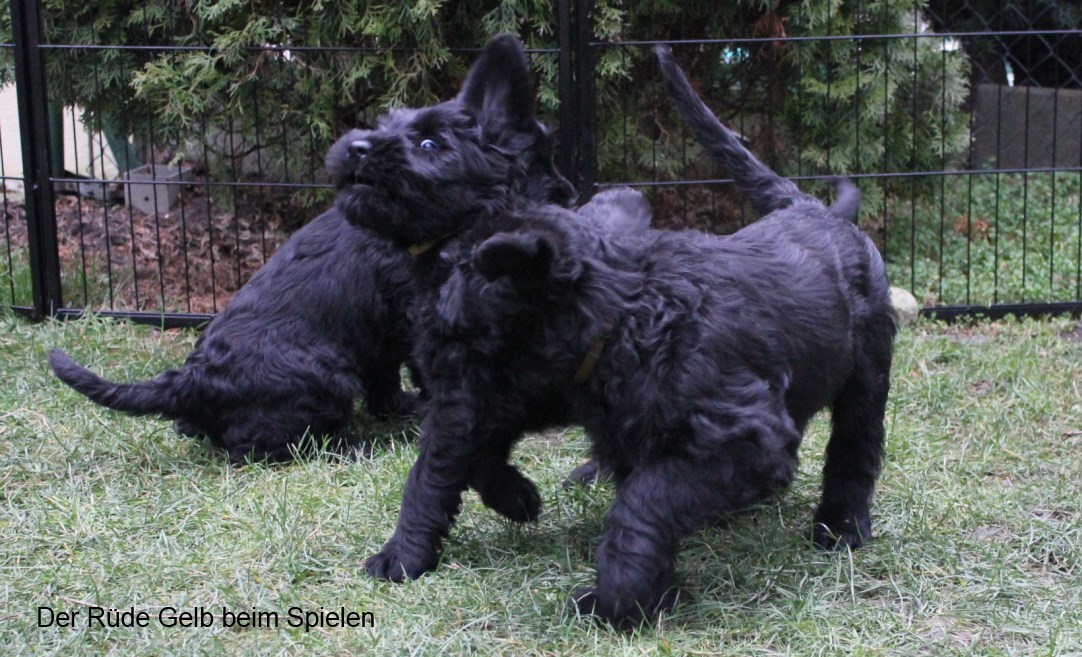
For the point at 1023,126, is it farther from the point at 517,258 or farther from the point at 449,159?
the point at 517,258

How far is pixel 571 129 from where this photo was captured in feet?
17.6

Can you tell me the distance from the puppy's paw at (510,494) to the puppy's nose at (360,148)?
0.92 m

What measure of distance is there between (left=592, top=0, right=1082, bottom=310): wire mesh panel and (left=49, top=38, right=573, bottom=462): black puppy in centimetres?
201

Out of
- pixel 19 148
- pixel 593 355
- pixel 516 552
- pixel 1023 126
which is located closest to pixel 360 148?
pixel 593 355

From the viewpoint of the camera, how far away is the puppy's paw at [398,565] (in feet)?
10.1

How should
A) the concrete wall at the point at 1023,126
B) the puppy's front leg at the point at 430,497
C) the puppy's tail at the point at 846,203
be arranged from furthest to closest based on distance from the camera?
1. the concrete wall at the point at 1023,126
2. the puppy's tail at the point at 846,203
3. the puppy's front leg at the point at 430,497

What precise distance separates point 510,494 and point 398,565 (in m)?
0.40

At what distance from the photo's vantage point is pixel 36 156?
5805 mm

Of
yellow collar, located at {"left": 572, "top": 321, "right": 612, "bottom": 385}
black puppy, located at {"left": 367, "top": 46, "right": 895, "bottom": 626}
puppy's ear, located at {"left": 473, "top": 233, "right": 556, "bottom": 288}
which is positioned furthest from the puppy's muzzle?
yellow collar, located at {"left": 572, "top": 321, "right": 612, "bottom": 385}

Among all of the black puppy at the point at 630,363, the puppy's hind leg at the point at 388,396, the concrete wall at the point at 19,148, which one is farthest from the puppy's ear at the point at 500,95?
the concrete wall at the point at 19,148

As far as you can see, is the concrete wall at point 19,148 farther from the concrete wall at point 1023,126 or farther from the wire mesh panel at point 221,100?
the concrete wall at point 1023,126

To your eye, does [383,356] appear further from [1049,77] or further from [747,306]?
A: [1049,77]

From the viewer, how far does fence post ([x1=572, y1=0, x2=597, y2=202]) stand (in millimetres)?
5367

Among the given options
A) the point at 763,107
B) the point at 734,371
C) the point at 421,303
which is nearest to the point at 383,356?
the point at 421,303
